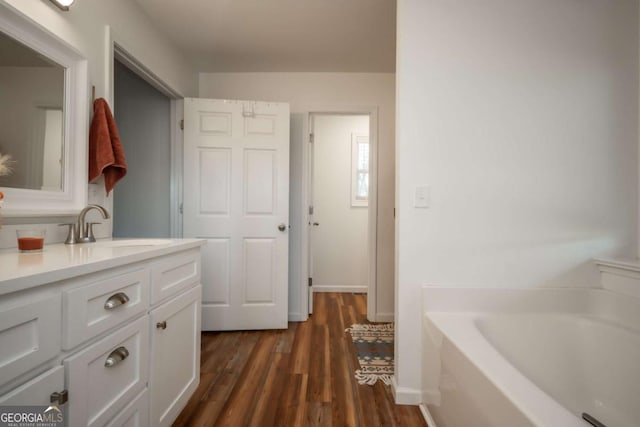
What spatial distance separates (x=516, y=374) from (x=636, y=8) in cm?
195

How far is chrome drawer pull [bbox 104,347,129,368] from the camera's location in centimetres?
86

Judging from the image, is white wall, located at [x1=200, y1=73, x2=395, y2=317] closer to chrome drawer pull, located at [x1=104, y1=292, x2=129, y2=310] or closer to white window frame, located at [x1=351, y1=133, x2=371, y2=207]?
white window frame, located at [x1=351, y1=133, x2=371, y2=207]

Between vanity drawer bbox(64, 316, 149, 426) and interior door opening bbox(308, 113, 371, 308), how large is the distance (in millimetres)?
2731

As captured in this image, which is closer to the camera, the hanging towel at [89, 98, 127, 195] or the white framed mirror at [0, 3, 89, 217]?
the white framed mirror at [0, 3, 89, 217]

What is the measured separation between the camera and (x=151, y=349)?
1062 millimetres

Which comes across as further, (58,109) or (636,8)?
(636,8)

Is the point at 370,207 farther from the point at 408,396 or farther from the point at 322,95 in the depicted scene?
the point at 408,396

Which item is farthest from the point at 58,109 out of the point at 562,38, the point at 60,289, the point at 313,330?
the point at 562,38

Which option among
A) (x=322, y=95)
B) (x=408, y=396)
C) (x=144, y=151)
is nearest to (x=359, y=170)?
(x=322, y=95)

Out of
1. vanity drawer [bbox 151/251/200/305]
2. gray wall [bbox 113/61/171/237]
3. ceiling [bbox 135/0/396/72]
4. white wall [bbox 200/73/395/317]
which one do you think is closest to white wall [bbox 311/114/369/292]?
white wall [bbox 200/73/395/317]

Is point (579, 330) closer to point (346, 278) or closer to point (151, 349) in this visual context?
point (151, 349)

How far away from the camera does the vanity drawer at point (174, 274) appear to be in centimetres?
109

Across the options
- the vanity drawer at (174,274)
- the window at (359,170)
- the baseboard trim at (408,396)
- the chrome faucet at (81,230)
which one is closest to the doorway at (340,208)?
the window at (359,170)

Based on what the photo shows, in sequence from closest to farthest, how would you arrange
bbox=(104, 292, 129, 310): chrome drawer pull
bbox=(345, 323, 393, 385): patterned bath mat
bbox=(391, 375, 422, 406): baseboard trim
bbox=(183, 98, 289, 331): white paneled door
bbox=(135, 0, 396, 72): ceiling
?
bbox=(104, 292, 129, 310): chrome drawer pull → bbox=(391, 375, 422, 406): baseboard trim → bbox=(345, 323, 393, 385): patterned bath mat → bbox=(135, 0, 396, 72): ceiling → bbox=(183, 98, 289, 331): white paneled door
